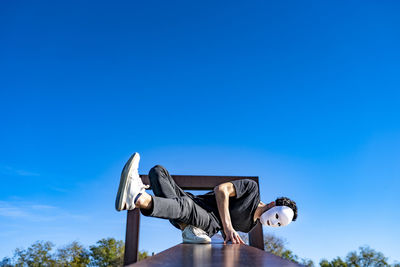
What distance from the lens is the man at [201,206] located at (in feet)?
5.27

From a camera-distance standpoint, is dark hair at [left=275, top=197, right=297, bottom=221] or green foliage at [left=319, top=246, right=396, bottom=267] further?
green foliage at [left=319, top=246, right=396, bottom=267]

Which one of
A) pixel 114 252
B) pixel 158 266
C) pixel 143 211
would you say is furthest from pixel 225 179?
pixel 114 252

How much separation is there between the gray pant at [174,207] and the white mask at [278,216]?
1.23 feet

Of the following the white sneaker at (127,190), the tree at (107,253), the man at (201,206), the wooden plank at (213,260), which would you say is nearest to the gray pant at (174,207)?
the man at (201,206)

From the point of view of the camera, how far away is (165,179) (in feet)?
7.00

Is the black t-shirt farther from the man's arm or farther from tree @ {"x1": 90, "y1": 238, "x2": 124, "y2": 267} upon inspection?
tree @ {"x1": 90, "y1": 238, "x2": 124, "y2": 267}

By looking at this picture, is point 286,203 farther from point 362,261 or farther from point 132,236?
point 362,261

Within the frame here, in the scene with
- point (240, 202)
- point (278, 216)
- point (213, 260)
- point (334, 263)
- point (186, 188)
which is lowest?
point (334, 263)

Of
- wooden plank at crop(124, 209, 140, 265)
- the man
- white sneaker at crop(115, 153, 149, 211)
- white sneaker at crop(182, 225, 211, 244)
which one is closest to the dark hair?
the man

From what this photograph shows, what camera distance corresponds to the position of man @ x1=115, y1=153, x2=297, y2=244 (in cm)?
161

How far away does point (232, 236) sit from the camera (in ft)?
6.63

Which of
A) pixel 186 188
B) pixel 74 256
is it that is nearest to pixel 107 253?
pixel 74 256

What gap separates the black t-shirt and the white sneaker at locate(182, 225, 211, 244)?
27 cm

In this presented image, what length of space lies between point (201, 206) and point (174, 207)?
543mm
